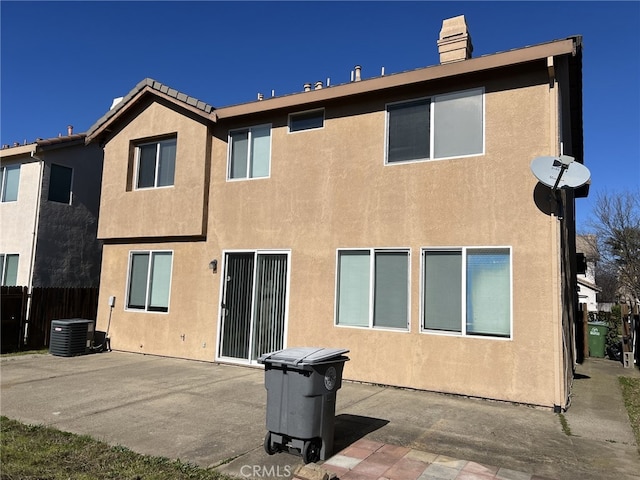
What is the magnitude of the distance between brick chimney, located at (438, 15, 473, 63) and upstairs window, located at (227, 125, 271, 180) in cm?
418

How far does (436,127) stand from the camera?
851cm

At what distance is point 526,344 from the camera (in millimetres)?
7281

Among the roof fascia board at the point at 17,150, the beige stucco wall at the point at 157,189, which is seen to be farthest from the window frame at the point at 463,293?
the roof fascia board at the point at 17,150

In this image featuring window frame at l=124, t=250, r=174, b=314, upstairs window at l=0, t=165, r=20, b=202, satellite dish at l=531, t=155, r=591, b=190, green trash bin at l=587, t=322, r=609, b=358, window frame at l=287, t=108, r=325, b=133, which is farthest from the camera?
upstairs window at l=0, t=165, r=20, b=202

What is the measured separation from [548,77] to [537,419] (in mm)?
5559

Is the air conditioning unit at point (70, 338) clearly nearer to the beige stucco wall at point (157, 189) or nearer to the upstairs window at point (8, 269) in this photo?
the beige stucco wall at point (157, 189)

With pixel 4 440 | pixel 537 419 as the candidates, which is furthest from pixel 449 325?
pixel 4 440

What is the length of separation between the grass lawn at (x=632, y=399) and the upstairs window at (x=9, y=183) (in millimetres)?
18397

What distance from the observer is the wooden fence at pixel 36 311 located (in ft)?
41.1

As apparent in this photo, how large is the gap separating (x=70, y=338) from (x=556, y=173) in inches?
459

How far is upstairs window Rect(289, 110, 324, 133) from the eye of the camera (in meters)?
9.91

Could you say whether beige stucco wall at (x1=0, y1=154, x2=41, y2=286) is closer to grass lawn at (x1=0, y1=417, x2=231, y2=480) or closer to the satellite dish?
grass lawn at (x1=0, y1=417, x2=231, y2=480)

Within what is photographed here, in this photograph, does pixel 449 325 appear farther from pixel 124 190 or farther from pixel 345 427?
pixel 124 190

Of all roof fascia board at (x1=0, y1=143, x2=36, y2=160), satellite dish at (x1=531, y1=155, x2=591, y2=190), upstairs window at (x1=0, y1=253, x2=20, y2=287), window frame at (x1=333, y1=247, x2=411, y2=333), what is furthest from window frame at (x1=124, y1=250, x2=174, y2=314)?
satellite dish at (x1=531, y1=155, x2=591, y2=190)
